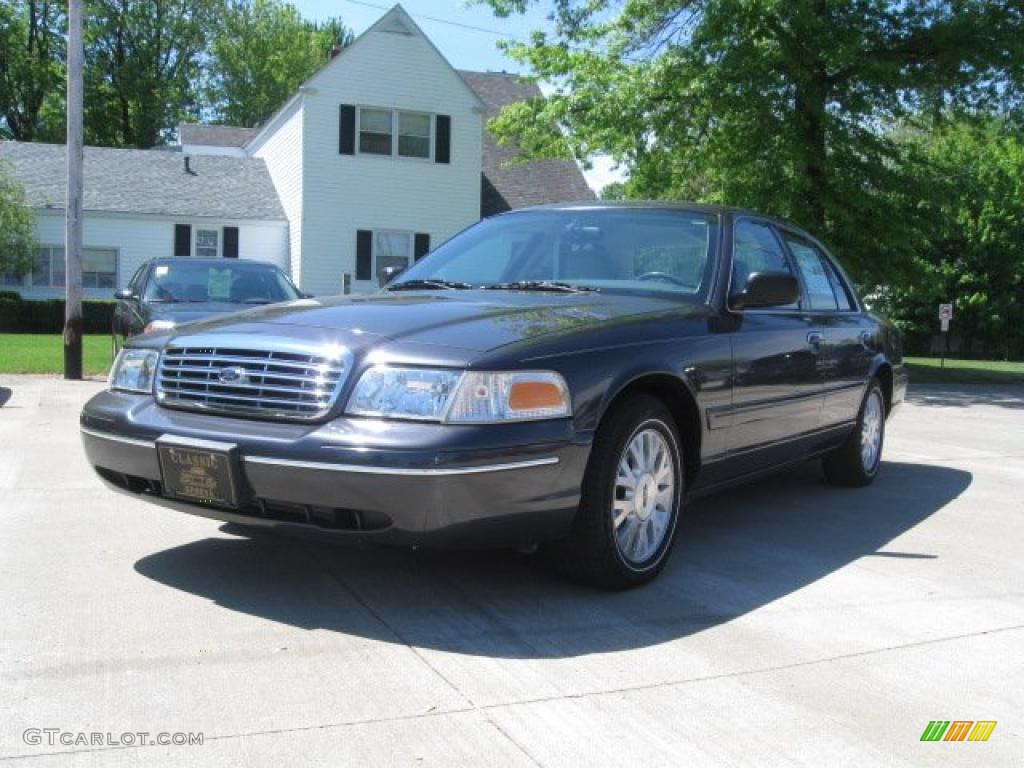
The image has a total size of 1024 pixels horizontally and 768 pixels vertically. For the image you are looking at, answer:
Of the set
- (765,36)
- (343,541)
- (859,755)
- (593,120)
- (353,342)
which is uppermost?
(765,36)

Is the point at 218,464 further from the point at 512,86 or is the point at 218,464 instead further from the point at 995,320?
the point at 995,320

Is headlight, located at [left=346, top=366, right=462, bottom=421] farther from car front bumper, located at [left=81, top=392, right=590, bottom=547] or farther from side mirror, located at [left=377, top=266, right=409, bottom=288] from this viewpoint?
side mirror, located at [left=377, top=266, right=409, bottom=288]

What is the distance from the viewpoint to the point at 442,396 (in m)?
3.63

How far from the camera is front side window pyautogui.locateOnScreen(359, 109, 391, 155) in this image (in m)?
25.6

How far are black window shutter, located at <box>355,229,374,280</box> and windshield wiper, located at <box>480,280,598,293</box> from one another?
2095cm

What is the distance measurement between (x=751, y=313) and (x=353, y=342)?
2269mm

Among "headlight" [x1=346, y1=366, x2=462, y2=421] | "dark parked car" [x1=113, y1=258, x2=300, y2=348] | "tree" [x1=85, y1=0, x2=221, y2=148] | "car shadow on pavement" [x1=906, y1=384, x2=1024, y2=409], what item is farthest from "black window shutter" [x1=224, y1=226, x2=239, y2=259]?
"tree" [x1=85, y1=0, x2=221, y2=148]

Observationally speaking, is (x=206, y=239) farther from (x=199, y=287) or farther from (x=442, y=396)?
(x=442, y=396)

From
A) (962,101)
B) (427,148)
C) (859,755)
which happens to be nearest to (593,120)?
(962,101)

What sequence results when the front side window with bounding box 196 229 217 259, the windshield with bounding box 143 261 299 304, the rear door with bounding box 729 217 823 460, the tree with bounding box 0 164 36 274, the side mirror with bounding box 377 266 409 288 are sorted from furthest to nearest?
the front side window with bounding box 196 229 217 259 < the tree with bounding box 0 164 36 274 < the windshield with bounding box 143 261 299 304 < the side mirror with bounding box 377 266 409 288 < the rear door with bounding box 729 217 823 460

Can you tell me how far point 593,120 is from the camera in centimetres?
1845

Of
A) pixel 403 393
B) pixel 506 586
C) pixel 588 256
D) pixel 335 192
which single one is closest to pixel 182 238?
pixel 335 192

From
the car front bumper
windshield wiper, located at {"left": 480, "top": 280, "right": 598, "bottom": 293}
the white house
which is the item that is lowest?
the car front bumper

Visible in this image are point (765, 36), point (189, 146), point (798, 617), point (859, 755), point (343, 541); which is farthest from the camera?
point (189, 146)
